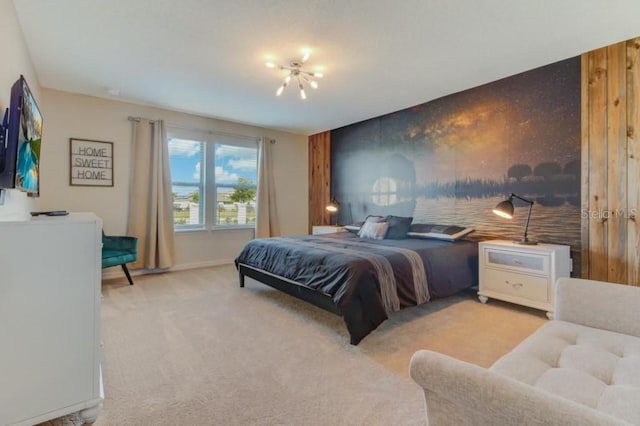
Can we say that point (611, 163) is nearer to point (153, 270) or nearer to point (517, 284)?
point (517, 284)

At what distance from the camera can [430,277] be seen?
9.44ft

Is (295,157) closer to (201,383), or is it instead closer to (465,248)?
(465,248)

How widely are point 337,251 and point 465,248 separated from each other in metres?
1.56

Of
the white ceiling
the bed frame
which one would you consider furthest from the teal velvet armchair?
the white ceiling

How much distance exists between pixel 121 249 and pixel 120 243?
0.08 meters

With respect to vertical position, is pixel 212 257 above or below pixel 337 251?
below

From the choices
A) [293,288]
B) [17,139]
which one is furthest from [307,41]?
[293,288]

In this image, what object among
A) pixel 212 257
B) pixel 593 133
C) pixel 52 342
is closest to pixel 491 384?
pixel 52 342

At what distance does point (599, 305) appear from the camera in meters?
1.58

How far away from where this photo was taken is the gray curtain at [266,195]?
5.48 m

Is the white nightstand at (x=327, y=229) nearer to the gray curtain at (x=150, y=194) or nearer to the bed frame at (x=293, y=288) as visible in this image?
the bed frame at (x=293, y=288)

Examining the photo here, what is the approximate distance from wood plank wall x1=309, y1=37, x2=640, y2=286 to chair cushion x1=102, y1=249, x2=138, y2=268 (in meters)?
5.00

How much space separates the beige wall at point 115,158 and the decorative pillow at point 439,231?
9.81 ft

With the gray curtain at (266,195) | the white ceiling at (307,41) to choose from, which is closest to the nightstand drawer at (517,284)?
the white ceiling at (307,41)
